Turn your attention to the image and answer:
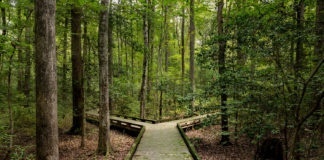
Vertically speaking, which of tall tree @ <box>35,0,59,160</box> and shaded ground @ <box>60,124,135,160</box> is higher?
tall tree @ <box>35,0,59,160</box>

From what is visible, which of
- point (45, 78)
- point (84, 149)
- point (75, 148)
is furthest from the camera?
point (75, 148)

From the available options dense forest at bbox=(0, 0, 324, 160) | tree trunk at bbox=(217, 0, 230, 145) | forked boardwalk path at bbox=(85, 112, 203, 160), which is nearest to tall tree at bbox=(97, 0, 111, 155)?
dense forest at bbox=(0, 0, 324, 160)

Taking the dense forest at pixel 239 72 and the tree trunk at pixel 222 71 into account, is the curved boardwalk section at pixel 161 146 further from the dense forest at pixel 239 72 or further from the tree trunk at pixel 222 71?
the tree trunk at pixel 222 71

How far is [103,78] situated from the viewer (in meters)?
8.24

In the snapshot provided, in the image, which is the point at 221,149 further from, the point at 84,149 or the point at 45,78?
the point at 45,78

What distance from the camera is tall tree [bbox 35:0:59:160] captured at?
3.70 m

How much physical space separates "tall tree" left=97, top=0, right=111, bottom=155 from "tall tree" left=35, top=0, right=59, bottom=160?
4.24 m

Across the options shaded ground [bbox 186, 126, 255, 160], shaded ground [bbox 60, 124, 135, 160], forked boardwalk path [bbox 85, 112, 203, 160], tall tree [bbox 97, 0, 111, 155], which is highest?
tall tree [bbox 97, 0, 111, 155]

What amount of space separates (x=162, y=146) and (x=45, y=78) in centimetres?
640

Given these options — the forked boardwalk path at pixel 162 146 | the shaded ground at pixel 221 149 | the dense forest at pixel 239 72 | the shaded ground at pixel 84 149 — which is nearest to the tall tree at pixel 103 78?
the dense forest at pixel 239 72

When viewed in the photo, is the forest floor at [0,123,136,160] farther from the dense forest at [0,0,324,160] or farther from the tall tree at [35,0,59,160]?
the tall tree at [35,0,59,160]

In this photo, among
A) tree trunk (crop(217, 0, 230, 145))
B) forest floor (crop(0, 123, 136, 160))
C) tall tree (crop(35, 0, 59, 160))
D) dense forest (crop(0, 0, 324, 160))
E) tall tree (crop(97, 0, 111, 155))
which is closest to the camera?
tall tree (crop(35, 0, 59, 160))

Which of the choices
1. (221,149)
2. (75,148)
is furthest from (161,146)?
(75,148)

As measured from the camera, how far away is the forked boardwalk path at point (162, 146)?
7.83m
